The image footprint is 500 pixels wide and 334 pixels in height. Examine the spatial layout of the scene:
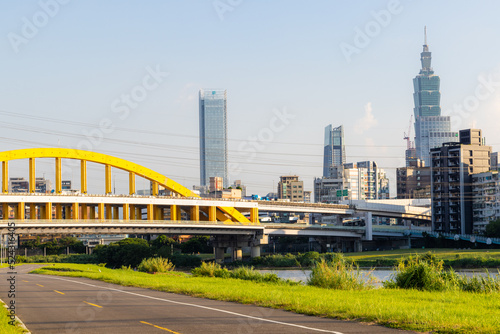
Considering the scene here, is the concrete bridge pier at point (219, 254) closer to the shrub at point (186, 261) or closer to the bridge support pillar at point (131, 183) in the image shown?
the shrub at point (186, 261)

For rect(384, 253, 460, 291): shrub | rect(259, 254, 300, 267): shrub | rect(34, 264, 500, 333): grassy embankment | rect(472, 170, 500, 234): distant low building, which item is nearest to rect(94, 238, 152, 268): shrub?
rect(259, 254, 300, 267): shrub

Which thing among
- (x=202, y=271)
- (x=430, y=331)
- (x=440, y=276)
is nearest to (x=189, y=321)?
(x=430, y=331)

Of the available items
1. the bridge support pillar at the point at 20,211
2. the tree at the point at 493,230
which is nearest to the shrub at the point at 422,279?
the bridge support pillar at the point at 20,211

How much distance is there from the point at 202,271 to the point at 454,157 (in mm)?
105690

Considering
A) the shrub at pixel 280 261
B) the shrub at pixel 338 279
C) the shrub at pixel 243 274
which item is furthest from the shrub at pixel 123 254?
the shrub at pixel 338 279

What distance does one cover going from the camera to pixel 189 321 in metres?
21.0

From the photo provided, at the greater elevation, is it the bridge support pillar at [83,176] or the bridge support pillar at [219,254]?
the bridge support pillar at [83,176]

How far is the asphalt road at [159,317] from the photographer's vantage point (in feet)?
62.9

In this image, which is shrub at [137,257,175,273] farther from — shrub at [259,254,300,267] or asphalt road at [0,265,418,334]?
shrub at [259,254,300,267]

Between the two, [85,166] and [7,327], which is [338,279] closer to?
[7,327]

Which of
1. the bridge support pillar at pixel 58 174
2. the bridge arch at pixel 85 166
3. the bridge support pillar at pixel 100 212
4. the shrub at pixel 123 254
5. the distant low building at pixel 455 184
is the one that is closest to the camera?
the bridge arch at pixel 85 166

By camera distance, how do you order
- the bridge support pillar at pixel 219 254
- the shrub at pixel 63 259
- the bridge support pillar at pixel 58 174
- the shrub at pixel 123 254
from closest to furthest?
the bridge support pillar at pixel 58 174, the shrub at pixel 123 254, the bridge support pillar at pixel 219 254, the shrub at pixel 63 259

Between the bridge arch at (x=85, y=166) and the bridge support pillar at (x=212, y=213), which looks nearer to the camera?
the bridge arch at (x=85, y=166)

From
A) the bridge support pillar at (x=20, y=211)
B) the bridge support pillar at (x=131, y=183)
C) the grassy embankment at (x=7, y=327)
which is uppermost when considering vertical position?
the bridge support pillar at (x=131, y=183)
